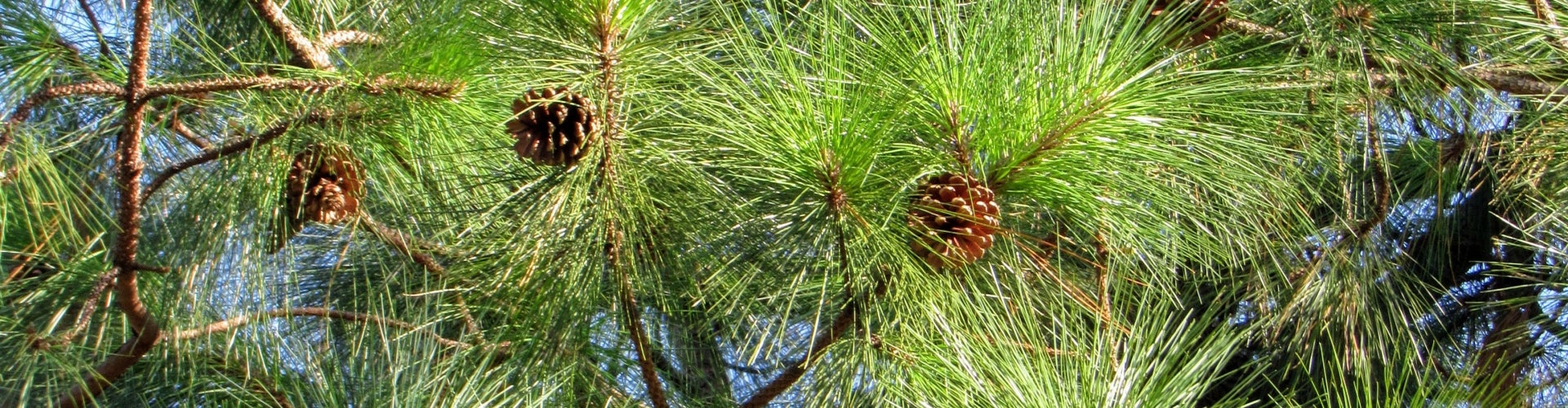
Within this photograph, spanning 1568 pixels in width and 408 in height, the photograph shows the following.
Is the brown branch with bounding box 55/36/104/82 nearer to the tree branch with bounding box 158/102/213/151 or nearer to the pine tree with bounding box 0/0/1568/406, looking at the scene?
the pine tree with bounding box 0/0/1568/406

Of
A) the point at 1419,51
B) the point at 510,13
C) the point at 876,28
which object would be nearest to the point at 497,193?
the point at 510,13

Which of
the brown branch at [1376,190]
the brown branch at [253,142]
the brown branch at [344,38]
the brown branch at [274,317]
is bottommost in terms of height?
the brown branch at [1376,190]

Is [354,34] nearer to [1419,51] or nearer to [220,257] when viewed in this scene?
[220,257]

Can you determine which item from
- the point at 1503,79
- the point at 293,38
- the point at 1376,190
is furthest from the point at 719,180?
the point at 1376,190

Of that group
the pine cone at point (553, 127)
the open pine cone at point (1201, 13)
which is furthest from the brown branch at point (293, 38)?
the open pine cone at point (1201, 13)

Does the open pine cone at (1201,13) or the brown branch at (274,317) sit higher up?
the open pine cone at (1201,13)

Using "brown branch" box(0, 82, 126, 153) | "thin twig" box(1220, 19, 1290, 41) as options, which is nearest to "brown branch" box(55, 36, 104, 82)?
"brown branch" box(0, 82, 126, 153)

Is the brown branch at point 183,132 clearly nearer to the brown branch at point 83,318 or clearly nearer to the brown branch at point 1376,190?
the brown branch at point 83,318
